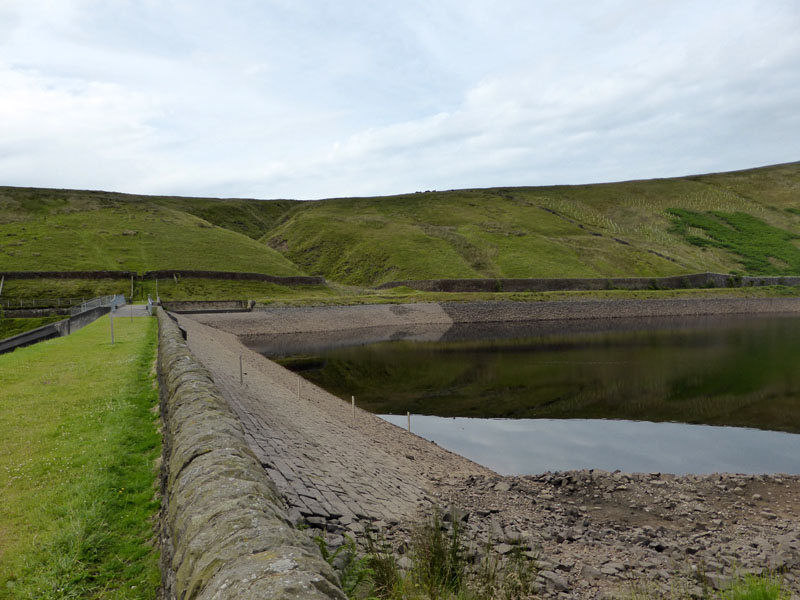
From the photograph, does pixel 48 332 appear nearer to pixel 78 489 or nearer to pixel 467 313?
pixel 78 489

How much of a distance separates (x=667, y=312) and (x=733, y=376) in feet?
176

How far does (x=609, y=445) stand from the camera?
70.6 ft

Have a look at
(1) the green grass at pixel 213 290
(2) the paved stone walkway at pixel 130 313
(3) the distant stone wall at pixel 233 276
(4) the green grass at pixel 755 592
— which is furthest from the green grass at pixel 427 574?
(3) the distant stone wall at pixel 233 276

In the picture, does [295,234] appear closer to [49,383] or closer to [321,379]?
[321,379]

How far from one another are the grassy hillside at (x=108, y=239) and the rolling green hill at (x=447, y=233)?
0.38 m

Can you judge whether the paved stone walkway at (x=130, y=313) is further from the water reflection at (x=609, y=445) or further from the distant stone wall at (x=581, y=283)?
the distant stone wall at (x=581, y=283)

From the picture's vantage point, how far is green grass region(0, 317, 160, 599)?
5.48m

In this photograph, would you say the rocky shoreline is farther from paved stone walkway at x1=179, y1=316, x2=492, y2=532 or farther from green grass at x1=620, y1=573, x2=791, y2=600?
paved stone walkway at x1=179, y1=316, x2=492, y2=532

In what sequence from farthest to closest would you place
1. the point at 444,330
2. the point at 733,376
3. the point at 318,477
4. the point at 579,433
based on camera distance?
the point at 444,330 → the point at 733,376 → the point at 579,433 → the point at 318,477

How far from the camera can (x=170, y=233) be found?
110062 mm

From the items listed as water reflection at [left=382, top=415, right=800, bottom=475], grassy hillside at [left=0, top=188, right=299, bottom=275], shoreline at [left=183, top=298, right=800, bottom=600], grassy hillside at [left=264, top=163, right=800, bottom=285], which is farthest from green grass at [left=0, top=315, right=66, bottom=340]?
grassy hillside at [left=264, top=163, right=800, bottom=285]

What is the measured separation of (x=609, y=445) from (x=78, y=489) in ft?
65.6

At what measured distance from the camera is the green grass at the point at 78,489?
18.0ft

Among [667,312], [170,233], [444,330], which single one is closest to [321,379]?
[444,330]
